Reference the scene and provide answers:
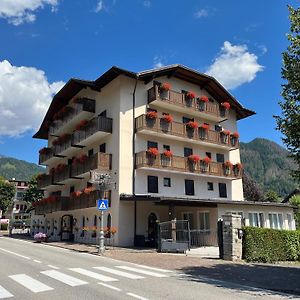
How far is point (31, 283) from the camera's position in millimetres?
9570

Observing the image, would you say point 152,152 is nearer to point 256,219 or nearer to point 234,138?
point 234,138

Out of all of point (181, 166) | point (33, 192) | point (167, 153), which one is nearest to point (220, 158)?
point (181, 166)

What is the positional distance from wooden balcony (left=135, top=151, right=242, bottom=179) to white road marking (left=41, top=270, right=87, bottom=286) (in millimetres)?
15986

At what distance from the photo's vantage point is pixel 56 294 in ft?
26.6

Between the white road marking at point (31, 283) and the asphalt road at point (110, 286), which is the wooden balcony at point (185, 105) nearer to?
the asphalt road at point (110, 286)

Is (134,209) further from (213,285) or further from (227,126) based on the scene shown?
(213,285)

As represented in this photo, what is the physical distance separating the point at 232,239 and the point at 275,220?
17.2 m

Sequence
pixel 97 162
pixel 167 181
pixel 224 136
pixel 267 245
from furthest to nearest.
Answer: pixel 224 136 → pixel 167 181 → pixel 97 162 → pixel 267 245

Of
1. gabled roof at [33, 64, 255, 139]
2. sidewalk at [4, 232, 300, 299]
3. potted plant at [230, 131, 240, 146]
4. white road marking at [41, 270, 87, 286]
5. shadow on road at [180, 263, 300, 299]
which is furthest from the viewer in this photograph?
potted plant at [230, 131, 240, 146]

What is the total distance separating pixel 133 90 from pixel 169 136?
488 centimetres

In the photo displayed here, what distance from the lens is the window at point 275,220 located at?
32.1 m

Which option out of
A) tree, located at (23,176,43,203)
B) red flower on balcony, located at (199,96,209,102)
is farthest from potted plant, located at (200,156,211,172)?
tree, located at (23,176,43,203)

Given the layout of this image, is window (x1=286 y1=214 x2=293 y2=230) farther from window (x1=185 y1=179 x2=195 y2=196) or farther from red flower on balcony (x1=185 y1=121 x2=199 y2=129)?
red flower on balcony (x1=185 y1=121 x2=199 y2=129)

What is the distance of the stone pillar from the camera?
17.1 metres
